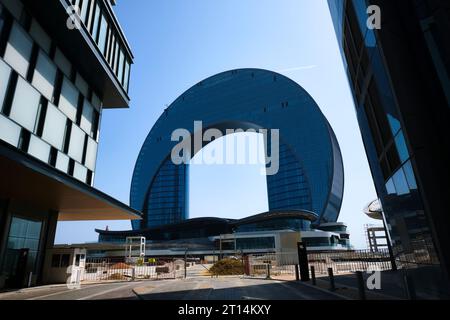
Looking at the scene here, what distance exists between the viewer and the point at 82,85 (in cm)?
2169

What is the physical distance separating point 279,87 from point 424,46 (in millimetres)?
159601

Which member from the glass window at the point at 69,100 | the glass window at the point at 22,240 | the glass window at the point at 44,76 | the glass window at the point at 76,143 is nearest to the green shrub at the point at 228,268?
the glass window at the point at 22,240

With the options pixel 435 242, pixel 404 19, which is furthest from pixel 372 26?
pixel 435 242

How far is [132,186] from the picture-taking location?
578ft

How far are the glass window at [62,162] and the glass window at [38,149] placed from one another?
96 cm

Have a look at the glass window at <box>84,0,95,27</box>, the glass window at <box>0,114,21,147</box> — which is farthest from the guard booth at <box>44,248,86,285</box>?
the glass window at <box>84,0,95,27</box>

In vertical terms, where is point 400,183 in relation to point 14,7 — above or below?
below

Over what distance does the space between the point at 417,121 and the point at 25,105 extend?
18.1m

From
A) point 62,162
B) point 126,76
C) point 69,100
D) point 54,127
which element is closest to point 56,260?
point 62,162

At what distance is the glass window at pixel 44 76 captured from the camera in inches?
637

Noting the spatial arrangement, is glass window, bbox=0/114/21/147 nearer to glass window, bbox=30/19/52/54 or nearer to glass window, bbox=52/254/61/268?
glass window, bbox=30/19/52/54

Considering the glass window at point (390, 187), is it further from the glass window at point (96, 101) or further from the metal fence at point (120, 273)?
the glass window at point (96, 101)

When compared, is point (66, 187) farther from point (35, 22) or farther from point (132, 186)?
point (132, 186)

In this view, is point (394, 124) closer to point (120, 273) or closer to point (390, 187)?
point (390, 187)
